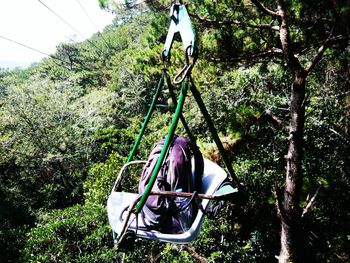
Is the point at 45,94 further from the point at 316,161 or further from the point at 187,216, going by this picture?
the point at 187,216

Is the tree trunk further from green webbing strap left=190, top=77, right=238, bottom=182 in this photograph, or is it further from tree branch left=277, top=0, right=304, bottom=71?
green webbing strap left=190, top=77, right=238, bottom=182

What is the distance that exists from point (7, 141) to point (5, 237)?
731 centimetres

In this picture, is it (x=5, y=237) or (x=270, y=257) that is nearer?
(x=270, y=257)

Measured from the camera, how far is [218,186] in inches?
103

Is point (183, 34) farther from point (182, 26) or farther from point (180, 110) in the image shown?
point (180, 110)

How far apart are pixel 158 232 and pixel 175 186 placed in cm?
45

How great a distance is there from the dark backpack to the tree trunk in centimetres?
163

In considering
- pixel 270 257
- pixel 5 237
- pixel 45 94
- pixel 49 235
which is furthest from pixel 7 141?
pixel 270 257

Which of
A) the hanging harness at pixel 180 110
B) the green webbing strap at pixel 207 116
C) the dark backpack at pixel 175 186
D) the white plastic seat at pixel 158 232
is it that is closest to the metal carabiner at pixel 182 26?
the hanging harness at pixel 180 110

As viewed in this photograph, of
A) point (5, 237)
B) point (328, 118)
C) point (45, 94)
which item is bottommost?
point (5, 237)

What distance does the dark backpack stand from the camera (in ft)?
7.99

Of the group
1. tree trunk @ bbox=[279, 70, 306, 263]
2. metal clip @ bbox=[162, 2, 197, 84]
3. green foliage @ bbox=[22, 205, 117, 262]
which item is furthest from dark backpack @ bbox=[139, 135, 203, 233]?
green foliage @ bbox=[22, 205, 117, 262]

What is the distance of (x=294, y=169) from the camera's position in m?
3.80

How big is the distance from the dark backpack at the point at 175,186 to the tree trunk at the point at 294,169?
163 cm
